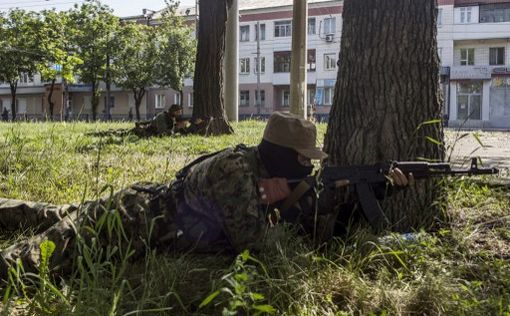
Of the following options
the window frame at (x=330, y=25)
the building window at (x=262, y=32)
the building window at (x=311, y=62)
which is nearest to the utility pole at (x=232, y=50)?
the building window at (x=311, y=62)

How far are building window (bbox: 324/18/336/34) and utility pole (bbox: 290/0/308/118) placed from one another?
1470 inches

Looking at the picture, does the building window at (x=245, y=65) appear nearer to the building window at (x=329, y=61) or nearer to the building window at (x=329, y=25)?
the building window at (x=329, y=61)

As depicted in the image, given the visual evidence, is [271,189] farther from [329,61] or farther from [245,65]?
[245,65]

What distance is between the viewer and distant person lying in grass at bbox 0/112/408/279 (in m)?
2.90

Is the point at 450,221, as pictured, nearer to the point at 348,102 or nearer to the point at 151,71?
the point at 348,102

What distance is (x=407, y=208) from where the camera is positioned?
141 inches

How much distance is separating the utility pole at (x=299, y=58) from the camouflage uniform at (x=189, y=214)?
7.72m

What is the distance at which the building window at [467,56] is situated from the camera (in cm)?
4191

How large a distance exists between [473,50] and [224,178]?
43.3 m

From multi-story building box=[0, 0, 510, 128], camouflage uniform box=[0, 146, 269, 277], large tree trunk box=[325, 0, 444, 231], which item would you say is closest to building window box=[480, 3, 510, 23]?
multi-story building box=[0, 0, 510, 128]

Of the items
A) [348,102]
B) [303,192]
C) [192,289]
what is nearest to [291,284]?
[192,289]

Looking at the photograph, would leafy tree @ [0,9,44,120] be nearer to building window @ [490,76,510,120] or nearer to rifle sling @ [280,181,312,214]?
building window @ [490,76,510,120]

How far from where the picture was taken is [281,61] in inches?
1922

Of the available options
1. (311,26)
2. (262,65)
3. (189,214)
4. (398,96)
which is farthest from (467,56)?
(189,214)
